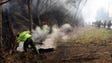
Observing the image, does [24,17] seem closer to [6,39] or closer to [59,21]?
[6,39]

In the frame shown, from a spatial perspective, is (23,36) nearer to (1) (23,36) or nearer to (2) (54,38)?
(1) (23,36)

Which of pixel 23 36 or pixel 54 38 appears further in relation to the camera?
pixel 54 38

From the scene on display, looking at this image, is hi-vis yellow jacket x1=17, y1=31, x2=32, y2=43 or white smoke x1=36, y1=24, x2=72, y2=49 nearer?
hi-vis yellow jacket x1=17, y1=31, x2=32, y2=43

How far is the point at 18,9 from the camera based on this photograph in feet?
69.1

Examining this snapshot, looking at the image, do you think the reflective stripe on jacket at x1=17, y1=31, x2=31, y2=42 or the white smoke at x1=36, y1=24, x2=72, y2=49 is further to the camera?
the white smoke at x1=36, y1=24, x2=72, y2=49

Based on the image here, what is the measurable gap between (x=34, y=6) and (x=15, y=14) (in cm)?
497

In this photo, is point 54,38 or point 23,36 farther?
point 54,38

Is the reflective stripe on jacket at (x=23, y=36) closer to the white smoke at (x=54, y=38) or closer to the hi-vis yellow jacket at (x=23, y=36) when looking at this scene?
the hi-vis yellow jacket at (x=23, y=36)

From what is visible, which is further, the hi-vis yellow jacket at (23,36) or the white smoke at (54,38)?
the white smoke at (54,38)

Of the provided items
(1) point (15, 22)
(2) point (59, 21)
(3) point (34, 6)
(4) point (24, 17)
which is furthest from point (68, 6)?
(1) point (15, 22)

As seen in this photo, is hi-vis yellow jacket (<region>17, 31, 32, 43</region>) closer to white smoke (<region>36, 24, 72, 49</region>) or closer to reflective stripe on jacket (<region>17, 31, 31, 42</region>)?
reflective stripe on jacket (<region>17, 31, 31, 42</region>)

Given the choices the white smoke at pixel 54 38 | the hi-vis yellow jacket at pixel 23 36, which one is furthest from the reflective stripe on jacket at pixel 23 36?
the white smoke at pixel 54 38

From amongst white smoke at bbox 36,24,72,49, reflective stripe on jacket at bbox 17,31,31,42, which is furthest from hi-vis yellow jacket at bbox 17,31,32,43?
white smoke at bbox 36,24,72,49

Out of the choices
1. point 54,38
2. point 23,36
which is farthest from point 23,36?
point 54,38
